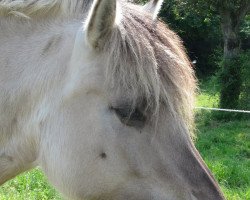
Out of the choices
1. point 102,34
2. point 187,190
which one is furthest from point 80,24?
point 187,190

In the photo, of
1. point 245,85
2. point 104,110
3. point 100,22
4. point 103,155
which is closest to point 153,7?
point 100,22

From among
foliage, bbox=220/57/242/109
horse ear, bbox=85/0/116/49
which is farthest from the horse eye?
foliage, bbox=220/57/242/109

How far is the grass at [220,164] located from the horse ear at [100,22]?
3025 millimetres

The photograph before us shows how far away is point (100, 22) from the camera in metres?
1.76

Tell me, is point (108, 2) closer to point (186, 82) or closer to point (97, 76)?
point (97, 76)

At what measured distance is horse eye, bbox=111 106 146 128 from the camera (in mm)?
1773

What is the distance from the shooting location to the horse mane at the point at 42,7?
1988 millimetres

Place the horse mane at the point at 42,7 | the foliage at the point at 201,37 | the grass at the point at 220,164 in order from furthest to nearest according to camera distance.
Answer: the foliage at the point at 201,37 < the grass at the point at 220,164 < the horse mane at the point at 42,7

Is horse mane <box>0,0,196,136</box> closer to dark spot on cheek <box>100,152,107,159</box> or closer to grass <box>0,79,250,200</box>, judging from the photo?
dark spot on cheek <box>100,152,107,159</box>

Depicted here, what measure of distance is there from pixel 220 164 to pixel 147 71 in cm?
458

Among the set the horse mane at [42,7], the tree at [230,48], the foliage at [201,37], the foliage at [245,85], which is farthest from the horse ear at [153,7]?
the foliage at [201,37]

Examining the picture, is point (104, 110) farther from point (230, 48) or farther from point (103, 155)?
point (230, 48)

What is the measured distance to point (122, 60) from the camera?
5.92 ft

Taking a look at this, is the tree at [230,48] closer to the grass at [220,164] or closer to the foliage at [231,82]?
the foliage at [231,82]
